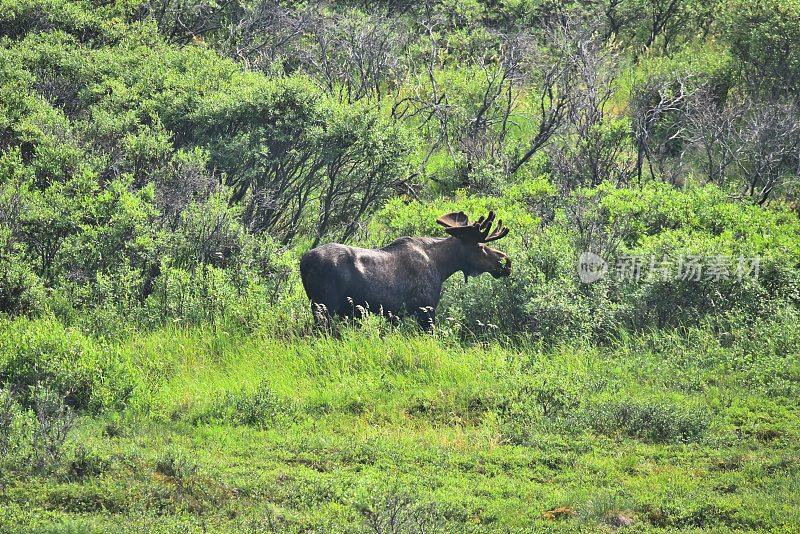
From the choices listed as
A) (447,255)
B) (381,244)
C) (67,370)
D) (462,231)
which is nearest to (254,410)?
(67,370)

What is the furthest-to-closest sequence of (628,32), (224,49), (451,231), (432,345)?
(628,32) < (224,49) < (451,231) < (432,345)

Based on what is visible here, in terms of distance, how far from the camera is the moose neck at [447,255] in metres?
13.6

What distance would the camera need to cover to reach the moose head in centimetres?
1362

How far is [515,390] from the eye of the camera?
1177 cm

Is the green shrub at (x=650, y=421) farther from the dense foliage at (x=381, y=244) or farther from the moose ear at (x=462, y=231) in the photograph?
the moose ear at (x=462, y=231)

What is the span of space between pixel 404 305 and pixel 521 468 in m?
3.54

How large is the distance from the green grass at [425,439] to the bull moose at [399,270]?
1.44 feet

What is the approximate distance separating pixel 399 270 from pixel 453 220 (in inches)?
44.9

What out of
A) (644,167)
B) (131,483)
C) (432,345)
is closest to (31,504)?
(131,483)

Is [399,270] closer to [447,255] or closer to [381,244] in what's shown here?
[447,255]

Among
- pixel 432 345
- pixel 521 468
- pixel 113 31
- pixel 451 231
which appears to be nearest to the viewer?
pixel 521 468

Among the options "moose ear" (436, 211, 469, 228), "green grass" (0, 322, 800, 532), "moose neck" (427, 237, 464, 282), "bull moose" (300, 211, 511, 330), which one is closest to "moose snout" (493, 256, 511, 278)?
"bull moose" (300, 211, 511, 330)

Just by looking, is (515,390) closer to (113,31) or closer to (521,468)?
(521,468)

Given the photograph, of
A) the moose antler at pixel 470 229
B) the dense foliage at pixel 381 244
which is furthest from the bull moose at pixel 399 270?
the dense foliage at pixel 381 244
